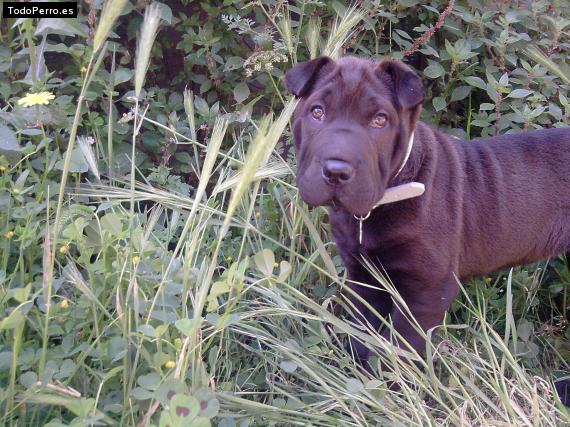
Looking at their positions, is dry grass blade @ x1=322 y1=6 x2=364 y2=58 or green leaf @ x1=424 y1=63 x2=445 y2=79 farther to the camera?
green leaf @ x1=424 y1=63 x2=445 y2=79

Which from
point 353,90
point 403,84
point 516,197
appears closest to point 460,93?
point 516,197

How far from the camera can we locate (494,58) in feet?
11.9

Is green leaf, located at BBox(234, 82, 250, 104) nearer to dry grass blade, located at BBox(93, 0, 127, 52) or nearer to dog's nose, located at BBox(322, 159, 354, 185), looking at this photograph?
dog's nose, located at BBox(322, 159, 354, 185)

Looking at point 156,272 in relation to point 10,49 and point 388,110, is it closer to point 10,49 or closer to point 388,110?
point 388,110

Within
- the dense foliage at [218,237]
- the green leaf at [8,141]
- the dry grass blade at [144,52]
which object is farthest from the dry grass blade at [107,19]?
the green leaf at [8,141]

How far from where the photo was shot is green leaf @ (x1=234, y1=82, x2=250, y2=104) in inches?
140

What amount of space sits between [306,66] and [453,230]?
86 cm

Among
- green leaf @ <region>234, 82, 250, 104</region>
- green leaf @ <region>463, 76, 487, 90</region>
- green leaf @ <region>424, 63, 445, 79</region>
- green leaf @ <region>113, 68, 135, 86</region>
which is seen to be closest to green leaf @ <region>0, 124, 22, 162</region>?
green leaf @ <region>113, 68, 135, 86</region>

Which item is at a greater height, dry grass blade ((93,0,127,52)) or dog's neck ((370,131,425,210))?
dry grass blade ((93,0,127,52))

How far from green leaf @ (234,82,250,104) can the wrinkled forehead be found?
1051mm

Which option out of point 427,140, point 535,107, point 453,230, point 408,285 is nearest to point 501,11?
point 535,107

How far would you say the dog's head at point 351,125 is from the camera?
2.27 metres

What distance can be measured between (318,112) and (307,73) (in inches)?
7.5

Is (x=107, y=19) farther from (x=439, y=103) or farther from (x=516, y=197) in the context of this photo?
(x=439, y=103)
